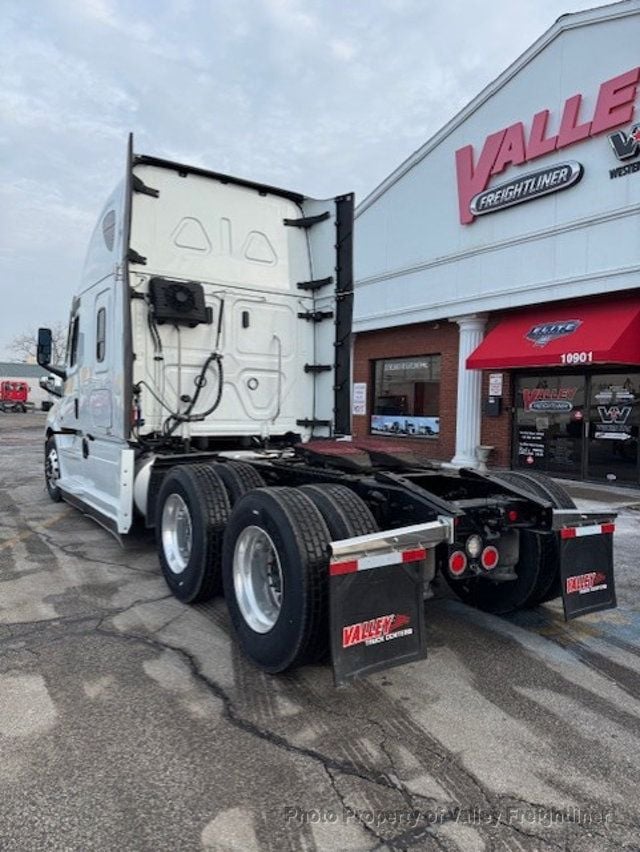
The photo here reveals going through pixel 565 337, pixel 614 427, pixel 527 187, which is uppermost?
pixel 527 187

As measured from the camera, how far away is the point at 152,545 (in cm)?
684

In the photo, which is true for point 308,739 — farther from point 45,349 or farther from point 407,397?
point 407,397

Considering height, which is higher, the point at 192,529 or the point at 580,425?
the point at 580,425

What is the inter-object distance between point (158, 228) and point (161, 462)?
231 centimetres

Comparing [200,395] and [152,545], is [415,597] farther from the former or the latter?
[152,545]

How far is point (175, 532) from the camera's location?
5277 mm

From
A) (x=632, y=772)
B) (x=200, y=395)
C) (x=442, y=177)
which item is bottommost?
(x=632, y=772)

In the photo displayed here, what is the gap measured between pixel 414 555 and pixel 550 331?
9540 mm

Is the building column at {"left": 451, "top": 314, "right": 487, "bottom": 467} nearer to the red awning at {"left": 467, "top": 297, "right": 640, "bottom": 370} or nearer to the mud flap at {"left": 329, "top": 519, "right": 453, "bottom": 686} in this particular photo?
the red awning at {"left": 467, "top": 297, "right": 640, "bottom": 370}

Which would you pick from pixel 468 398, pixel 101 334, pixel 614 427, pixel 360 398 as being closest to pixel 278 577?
pixel 101 334

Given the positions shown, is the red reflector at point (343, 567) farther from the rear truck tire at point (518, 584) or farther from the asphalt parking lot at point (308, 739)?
the rear truck tire at point (518, 584)

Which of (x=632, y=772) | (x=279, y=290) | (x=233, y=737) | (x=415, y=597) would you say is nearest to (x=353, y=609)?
(x=415, y=597)

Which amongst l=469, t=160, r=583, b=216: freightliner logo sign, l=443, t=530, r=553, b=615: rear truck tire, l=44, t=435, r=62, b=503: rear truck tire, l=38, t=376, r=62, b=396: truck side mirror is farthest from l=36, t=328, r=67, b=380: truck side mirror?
l=469, t=160, r=583, b=216: freightliner logo sign

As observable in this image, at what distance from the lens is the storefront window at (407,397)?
50.0 feet
